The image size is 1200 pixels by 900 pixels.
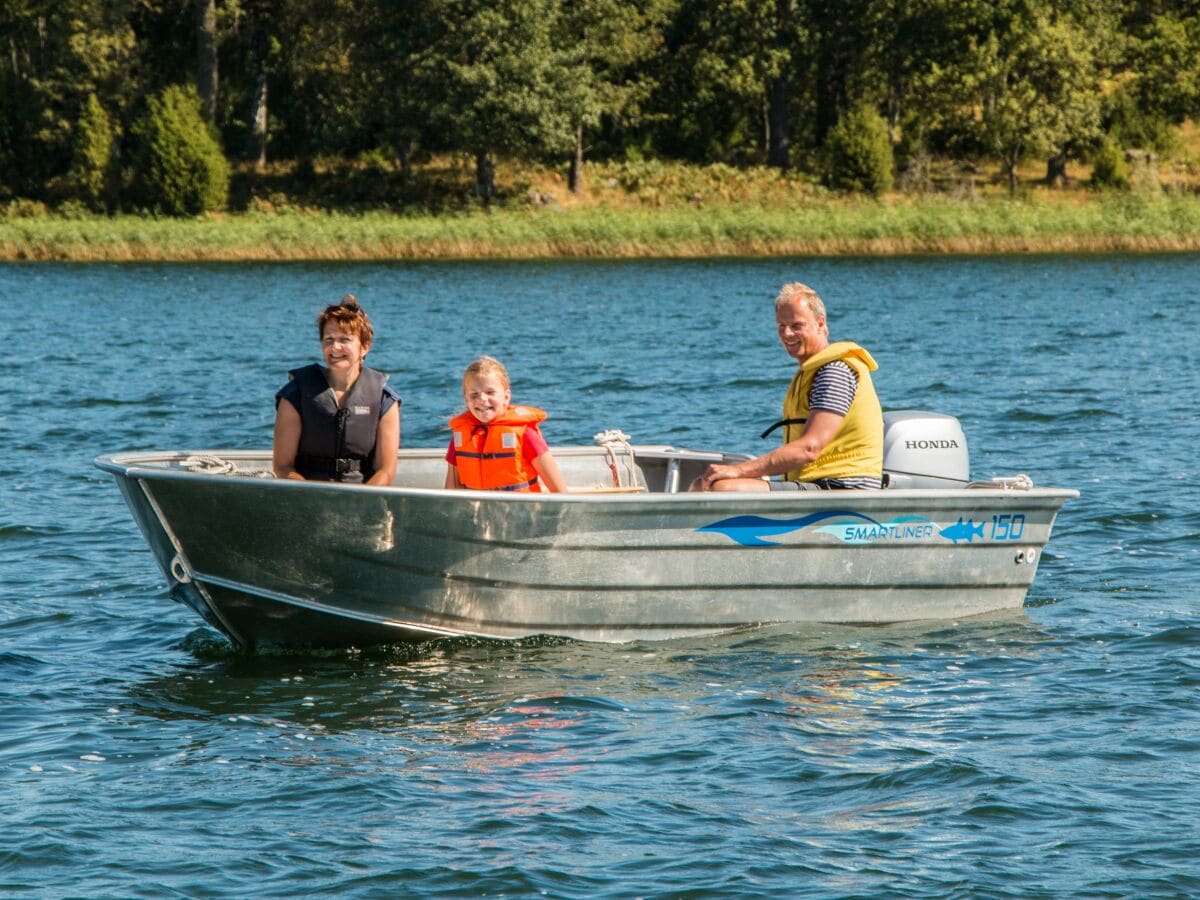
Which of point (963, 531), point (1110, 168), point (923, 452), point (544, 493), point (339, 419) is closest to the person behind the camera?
point (544, 493)

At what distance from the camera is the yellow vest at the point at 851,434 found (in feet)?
26.6

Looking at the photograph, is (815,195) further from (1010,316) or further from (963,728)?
(963,728)

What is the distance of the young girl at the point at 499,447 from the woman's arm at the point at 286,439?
0.76m

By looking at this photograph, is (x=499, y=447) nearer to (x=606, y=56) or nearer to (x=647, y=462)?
(x=647, y=462)

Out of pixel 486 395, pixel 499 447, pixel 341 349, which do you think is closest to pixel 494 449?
pixel 499 447

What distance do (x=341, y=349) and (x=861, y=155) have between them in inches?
1958

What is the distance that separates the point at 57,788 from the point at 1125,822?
13.2 feet

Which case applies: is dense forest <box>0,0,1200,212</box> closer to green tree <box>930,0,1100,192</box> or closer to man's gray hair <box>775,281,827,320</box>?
green tree <box>930,0,1100,192</box>

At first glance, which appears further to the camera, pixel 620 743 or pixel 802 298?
pixel 802 298

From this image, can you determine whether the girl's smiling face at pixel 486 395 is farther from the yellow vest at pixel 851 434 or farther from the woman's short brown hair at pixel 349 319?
the yellow vest at pixel 851 434

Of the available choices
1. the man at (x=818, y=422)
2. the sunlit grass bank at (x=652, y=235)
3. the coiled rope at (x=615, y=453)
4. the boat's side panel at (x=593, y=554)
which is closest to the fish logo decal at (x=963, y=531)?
the boat's side panel at (x=593, y=554)

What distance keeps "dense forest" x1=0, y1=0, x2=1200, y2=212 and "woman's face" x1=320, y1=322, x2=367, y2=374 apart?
4575cm

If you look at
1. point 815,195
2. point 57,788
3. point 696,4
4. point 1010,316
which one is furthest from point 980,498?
point 696,4

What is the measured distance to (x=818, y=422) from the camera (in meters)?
7.93
